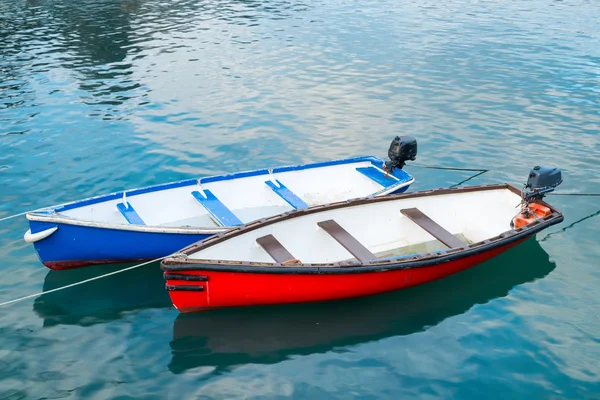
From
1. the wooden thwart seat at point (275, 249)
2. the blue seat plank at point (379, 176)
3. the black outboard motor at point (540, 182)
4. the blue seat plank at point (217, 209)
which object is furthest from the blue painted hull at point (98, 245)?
the black outboard motor at point (540, 182)

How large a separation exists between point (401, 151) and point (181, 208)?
587 cm

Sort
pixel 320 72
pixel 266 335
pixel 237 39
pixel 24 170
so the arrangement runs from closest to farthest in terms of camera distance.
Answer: pixel 266 335 < pixel 24 170 < pixel 320 72 < pixel 237 39

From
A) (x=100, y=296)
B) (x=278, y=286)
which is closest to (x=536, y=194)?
(x=278, y=286)

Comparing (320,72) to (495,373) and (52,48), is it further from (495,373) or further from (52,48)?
(495,373)

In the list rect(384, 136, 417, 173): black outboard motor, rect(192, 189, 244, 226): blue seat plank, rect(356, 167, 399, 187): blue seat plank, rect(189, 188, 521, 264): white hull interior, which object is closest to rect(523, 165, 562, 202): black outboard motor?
rect(189, 188, 521, 264): white hull interior

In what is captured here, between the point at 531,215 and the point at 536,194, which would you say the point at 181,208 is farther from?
the point at 536,194

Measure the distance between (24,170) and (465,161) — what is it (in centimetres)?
1368

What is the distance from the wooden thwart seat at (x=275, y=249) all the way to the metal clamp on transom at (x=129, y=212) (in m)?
2.77

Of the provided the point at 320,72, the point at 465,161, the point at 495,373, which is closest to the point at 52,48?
the point at 320,72

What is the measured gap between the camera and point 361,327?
11.7 metres

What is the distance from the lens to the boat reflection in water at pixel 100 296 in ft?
39.0

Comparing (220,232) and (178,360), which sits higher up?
(220,232)

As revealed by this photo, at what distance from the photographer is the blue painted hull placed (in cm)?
1233

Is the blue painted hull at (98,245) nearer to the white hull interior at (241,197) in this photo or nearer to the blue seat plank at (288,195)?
the white hull interior at (241,197)
